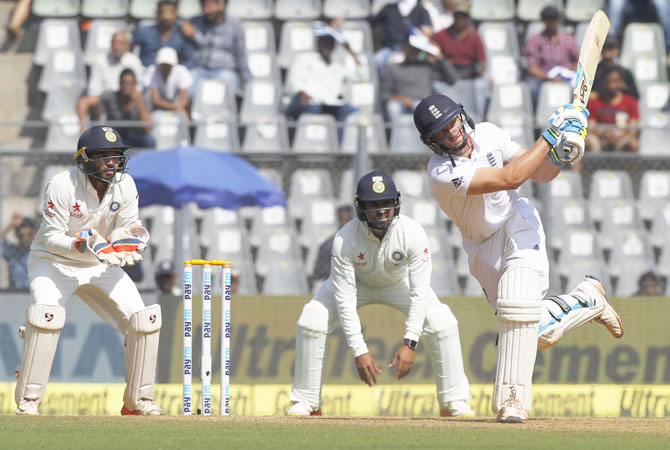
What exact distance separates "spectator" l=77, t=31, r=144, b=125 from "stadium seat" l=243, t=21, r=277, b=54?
55.8 inches

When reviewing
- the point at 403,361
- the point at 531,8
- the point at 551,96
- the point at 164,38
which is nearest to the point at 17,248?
the point at 164,38

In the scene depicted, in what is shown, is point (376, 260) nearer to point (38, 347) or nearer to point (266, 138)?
point (38, 347)

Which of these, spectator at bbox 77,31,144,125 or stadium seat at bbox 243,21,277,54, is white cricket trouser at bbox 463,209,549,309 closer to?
spectator at bbox 77,31,144,125

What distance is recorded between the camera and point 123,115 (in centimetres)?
1245

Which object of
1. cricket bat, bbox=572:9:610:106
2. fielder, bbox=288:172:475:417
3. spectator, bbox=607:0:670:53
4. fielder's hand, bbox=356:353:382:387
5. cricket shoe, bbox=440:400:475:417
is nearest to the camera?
cricket bat, bbox=572:9:610:106

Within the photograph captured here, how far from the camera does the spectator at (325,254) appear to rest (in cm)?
1109

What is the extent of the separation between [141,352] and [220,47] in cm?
635

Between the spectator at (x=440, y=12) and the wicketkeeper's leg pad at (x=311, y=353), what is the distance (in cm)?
630

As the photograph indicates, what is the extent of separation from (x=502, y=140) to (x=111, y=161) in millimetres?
2479

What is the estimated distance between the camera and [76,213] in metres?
7.68

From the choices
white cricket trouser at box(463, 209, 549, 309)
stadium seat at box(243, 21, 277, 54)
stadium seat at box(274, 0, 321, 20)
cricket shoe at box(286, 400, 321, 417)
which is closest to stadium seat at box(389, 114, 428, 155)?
Result: stadium seat at box(243, 21, 277, 54)

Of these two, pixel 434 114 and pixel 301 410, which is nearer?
pixel 434 114

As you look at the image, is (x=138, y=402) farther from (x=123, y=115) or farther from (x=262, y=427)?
(x=123, y=115)

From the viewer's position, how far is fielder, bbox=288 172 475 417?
7.90 meters
